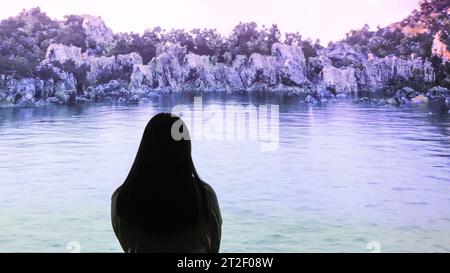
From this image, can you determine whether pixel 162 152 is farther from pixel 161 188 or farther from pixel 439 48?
pixel 439 48

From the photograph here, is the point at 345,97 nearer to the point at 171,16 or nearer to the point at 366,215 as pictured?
the point at 366,215

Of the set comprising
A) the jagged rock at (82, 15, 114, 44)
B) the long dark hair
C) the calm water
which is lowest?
the calm water

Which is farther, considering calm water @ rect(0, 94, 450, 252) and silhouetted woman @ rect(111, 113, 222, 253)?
calm water @ rect(0, 94, 450, 252)

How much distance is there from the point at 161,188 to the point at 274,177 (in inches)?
105

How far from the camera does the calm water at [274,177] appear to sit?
4.36 m

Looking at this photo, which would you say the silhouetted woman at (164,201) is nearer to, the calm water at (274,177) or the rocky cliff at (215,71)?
the calm water at (274,177)

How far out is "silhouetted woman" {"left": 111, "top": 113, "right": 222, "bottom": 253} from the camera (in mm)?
2094

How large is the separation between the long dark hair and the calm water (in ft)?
7.50

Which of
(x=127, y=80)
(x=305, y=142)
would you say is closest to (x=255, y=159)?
(x=305, y=142)

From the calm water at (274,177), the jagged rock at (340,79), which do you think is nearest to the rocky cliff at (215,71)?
the jagged rock at (340,79)

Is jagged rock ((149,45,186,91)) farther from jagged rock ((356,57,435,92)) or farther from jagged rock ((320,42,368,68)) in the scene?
jagged rock ((356,57,435,92))

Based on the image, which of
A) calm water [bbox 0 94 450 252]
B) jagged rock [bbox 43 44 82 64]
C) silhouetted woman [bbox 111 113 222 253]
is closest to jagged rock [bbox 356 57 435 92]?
calm water [bbox 0 94 450 252]

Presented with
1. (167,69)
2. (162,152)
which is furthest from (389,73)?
(162,152)

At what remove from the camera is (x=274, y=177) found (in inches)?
185
